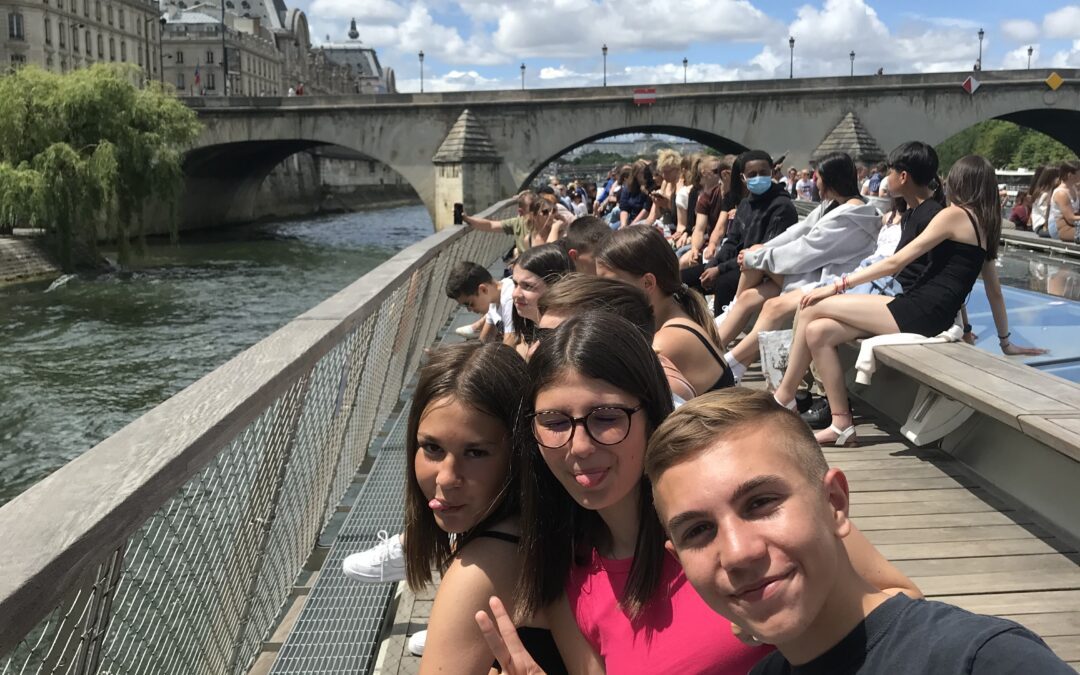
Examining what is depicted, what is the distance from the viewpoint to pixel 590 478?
1670 mm

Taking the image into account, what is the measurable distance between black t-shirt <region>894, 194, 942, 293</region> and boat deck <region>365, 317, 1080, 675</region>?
0.79 metres

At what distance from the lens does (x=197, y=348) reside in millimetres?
18734

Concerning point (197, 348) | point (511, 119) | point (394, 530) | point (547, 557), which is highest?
point (511, 119)

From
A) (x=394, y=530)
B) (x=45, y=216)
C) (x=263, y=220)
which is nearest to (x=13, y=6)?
(x=263, y=220)

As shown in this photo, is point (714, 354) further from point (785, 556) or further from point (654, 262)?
point (785, 556)

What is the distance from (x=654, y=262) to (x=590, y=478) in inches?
64.6

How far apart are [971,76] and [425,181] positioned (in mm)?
18087

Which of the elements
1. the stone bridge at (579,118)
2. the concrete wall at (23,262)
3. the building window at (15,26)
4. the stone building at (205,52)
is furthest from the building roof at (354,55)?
the concrete wall at (23,262)

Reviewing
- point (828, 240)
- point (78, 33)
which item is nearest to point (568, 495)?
point (828, 240)

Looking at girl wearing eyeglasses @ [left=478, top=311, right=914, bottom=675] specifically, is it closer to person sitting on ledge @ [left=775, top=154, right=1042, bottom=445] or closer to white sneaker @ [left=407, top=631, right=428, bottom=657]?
white sneaker @ [left=407, top=631, right=428, bottom=657]

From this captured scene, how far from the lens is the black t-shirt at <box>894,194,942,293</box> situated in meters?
4.41

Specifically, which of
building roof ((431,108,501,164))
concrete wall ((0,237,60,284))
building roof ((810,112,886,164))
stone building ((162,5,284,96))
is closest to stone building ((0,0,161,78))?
stone building ((162,5,284,96))

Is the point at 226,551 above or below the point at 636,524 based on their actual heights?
below

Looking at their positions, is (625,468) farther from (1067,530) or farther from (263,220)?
(263,220)
